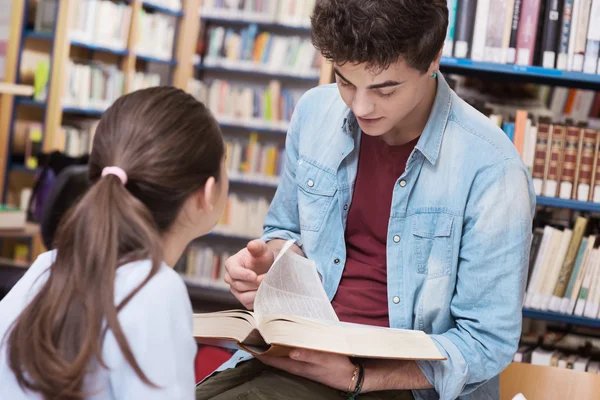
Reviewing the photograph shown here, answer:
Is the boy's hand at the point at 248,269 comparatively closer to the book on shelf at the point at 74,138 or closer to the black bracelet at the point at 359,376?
the black bracelet at the point at 359,376

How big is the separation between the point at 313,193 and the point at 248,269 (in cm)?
22

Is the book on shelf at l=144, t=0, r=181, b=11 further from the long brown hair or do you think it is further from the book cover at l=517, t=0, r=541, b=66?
the long brown hair

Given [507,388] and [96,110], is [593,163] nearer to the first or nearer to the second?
[507,388]

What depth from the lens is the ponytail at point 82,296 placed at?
99 cm

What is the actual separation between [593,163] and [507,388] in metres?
A: 0.96

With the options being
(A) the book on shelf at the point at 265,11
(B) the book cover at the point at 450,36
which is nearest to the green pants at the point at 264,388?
(B) the book cover at the point at 450,36

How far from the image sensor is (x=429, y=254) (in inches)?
59.2

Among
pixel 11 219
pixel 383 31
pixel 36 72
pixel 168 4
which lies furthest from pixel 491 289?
pixel 168 4

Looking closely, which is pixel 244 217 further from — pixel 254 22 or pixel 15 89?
pixel 15 89

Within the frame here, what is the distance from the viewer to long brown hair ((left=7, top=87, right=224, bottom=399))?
39.4 inches

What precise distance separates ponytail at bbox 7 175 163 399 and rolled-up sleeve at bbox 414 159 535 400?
0.59 meters

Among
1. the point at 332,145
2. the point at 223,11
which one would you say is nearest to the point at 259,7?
the point at 223,11

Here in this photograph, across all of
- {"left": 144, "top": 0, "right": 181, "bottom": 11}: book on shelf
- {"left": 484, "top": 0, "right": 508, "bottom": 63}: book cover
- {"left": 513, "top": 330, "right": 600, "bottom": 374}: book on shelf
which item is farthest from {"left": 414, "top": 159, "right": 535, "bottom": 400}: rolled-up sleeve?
{"left": 144, "top": 0, "right": 181, "bottom": 11}: book on shelf

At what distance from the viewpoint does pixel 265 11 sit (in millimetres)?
5867
